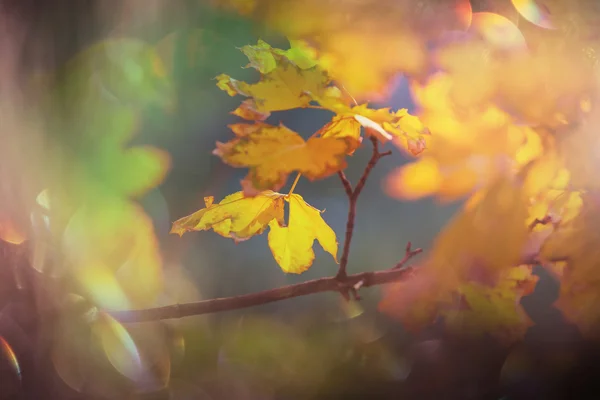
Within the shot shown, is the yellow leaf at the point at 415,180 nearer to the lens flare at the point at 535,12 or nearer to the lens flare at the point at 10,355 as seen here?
the lens flare at the point at 535,12

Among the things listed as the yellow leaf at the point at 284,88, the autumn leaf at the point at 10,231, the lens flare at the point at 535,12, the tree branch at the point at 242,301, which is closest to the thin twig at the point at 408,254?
the tree branch at the point at 242,301

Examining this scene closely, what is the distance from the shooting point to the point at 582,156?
568mm

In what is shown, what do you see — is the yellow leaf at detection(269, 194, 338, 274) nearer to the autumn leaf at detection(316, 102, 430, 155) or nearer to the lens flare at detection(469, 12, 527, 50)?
the autumn leaf at detection(316, 102, 430, 155)

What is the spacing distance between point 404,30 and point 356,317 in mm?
367

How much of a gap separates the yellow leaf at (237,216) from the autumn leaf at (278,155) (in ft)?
0.21

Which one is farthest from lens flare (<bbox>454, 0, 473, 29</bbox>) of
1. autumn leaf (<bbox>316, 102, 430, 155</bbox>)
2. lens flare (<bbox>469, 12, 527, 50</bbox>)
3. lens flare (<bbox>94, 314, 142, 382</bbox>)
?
lens flare (<bbox>94, 314, 142, 382</bbox>)

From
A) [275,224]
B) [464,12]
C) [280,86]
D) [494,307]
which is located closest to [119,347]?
[275,224]

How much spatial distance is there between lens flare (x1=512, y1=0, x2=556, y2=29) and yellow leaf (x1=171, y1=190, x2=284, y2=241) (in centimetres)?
38

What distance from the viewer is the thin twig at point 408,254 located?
21.4 inches

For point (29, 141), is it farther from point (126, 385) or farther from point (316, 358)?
point (316, 358)

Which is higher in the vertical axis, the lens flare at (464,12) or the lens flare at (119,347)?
the lens flare at (464,12)

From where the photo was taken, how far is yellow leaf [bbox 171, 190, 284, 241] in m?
0.52

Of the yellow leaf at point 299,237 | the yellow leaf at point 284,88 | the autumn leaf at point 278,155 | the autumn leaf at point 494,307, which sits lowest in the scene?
the autumn leaf at point 494,307

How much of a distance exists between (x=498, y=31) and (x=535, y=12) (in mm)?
53
